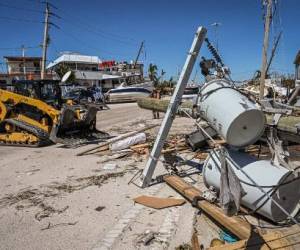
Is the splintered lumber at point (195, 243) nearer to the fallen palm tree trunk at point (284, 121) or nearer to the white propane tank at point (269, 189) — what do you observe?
the white propane tank at point (269, 189)

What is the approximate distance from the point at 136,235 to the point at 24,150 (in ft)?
24.8

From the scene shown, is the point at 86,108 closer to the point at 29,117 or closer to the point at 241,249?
the point at 29,117

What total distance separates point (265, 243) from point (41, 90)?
1027cm

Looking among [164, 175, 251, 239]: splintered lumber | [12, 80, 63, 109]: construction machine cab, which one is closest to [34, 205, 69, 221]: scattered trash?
[164, 175, 251, 239]: splintered lumber

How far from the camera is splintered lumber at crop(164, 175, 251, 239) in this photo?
14.8 feet

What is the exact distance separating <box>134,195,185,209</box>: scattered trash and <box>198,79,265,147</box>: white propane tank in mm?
1517

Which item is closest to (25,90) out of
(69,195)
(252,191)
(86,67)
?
(69,195)

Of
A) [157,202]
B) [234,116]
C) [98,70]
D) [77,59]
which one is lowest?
[157,202]

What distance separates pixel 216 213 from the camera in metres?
5.10

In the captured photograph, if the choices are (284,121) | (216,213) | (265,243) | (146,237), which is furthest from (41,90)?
(265,243)

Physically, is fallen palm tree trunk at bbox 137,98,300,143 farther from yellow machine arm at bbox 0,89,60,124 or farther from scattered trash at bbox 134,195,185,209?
yellow machine arm at bbox 0,89,60,124

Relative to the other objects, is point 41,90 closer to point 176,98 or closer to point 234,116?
point 176,98

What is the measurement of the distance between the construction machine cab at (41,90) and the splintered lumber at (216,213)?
284 inches

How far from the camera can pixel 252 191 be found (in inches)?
196
